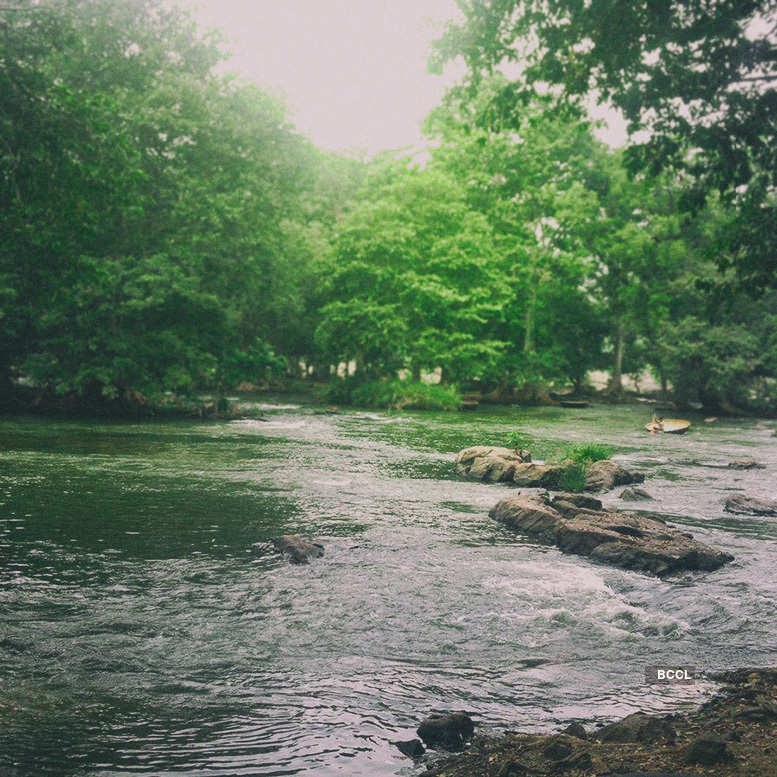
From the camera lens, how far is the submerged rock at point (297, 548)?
10.5 meters

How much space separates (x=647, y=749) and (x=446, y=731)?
136 cm

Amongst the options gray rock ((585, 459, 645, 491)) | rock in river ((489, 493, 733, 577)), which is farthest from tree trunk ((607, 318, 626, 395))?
rock in river ((489, 493, 733, 577))

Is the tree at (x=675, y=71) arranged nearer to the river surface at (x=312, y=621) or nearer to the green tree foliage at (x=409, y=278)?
the river surface at (x=312, y=621)

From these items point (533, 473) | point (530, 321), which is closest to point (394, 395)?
point (530, 321)

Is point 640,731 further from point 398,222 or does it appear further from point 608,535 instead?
point 398,222

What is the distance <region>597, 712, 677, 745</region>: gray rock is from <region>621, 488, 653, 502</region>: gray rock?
10.6 m

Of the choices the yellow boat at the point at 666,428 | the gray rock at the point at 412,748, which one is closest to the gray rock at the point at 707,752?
the gray rock at the point at 412,748

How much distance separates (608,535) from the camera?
37.6 ft

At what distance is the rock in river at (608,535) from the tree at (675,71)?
4012 mm

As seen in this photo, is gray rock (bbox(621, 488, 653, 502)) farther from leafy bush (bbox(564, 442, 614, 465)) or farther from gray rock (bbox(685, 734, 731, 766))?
gray rock (bbox(685, 734, 731, 766))

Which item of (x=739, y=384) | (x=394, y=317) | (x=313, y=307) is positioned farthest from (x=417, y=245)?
(x=739, y=384)

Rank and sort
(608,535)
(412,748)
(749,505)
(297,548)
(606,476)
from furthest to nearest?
(606,476) → (749,505) → (608,535) → (297,548) → (412,748)

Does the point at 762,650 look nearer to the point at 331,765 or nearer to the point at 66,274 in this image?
the point at 331,765

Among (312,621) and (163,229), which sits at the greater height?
(163,229)
